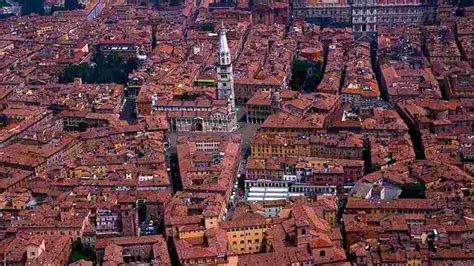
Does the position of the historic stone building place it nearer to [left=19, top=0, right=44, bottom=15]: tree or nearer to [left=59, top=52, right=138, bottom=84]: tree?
[left=59, top=52, right=138, bottom=84]: tree

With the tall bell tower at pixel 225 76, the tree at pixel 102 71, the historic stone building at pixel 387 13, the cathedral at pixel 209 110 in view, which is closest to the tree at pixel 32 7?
the tree at pixel 102 71

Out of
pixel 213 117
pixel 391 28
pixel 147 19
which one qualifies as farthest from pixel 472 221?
pixel 147 19

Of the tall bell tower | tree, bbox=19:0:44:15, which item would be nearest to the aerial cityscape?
the tall bell tower

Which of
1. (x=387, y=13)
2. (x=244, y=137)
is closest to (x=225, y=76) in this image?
(x=244, y=137)

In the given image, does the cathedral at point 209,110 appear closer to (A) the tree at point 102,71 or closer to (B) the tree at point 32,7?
(A) the tree at point 102,71

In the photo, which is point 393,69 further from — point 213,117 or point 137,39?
point 137,39
